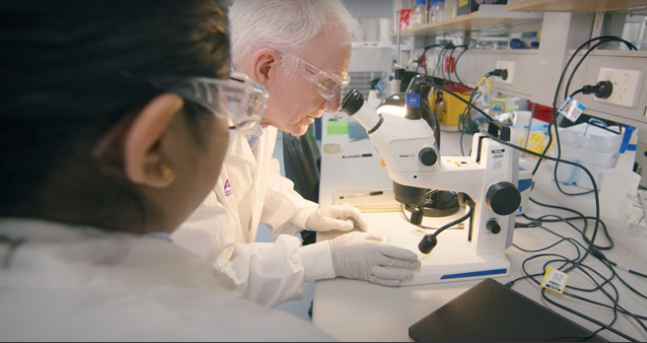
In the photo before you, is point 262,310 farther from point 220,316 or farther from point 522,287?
point 522,287

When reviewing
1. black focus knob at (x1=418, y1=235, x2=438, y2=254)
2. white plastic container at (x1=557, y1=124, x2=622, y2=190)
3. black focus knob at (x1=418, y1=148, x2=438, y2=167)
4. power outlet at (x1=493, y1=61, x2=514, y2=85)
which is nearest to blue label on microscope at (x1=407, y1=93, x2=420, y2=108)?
black focus knob at (x1=418, y1=148, x2=438, y2=167)

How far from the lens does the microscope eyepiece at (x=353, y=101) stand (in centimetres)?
82

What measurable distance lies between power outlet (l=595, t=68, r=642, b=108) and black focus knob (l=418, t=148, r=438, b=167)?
0.54 meters

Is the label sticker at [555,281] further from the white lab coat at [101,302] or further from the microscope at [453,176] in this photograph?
the white lab coat at [101,302]

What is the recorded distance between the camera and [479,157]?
898mm

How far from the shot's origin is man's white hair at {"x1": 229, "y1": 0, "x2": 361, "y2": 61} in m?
0.88

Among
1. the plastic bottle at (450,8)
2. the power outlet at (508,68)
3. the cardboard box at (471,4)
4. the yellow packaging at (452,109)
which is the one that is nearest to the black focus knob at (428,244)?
the power outlet at (508,68)

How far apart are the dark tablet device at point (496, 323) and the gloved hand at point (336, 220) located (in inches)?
16.4

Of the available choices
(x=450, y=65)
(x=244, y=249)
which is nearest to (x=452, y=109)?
(x=450, y=65)

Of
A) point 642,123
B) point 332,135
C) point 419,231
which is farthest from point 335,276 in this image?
point 332,135

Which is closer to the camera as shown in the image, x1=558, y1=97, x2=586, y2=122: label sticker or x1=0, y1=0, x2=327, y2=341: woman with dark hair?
x1=0, y1=0, x2=327, y2=341: woman with dark hair

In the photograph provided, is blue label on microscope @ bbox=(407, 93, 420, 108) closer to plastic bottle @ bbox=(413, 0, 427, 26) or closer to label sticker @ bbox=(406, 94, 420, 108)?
label sticker @ bbox=(406, 94, 420, 108)

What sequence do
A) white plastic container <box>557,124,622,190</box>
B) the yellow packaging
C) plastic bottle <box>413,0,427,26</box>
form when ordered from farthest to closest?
plastic bottle <box>413,0,427,26</box> < the yellow packaging < white plastic container <box>557,124,622,190</box>

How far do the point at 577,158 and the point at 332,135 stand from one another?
1507mm
